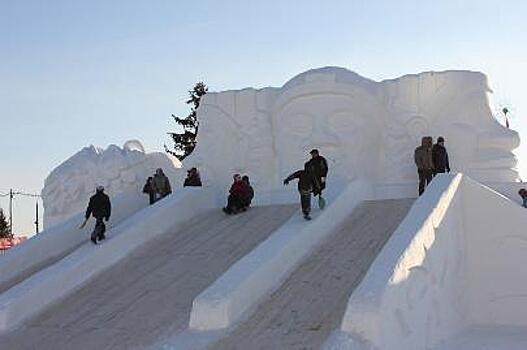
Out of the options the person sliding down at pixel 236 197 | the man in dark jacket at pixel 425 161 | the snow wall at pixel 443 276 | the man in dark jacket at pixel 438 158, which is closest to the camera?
the snow wall at pixel 443 276

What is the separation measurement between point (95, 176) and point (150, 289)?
1106cm

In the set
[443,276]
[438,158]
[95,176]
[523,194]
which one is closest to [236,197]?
[438,158]

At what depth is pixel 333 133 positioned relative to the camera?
649 inches

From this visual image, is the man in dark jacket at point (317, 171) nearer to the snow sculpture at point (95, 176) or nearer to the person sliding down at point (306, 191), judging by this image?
the person sliding down at point (306, 191)

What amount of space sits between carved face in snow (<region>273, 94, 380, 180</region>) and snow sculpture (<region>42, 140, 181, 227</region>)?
488 centimetres

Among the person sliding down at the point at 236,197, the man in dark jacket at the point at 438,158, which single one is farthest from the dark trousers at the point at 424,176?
the person sliding down at the point at 236,197

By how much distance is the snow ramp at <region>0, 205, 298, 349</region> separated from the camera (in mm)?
9462

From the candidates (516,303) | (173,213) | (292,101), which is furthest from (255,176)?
(516,303)

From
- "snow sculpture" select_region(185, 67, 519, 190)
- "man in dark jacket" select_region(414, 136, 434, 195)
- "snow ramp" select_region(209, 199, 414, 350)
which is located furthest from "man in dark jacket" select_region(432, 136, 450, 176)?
"snow sculpture" select_region(185, 67, 519, 190)

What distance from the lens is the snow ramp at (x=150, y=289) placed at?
9462mm

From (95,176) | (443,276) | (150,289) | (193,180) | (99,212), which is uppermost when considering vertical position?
(193,180)

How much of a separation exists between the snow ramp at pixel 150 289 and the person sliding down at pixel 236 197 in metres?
0.21

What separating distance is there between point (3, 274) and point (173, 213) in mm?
3088

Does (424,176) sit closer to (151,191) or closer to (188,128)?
(151,191)
